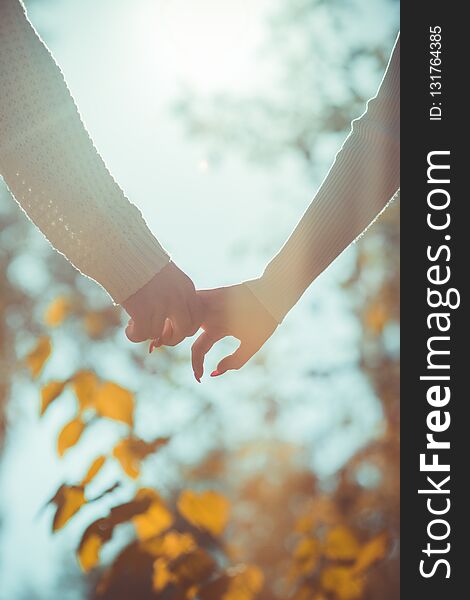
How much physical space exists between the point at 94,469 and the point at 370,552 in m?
0.62

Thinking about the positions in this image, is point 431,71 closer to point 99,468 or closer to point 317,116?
point 99,468

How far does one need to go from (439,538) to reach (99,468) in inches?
30.6

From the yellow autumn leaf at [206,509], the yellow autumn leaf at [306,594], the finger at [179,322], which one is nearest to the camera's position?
the yellow autumn leaf at [206,509]

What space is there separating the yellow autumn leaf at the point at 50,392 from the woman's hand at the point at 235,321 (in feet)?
1.18

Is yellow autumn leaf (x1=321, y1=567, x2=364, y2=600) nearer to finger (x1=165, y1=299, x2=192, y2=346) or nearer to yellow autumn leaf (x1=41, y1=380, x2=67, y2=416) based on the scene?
finger (x1=165, y1=299, x2=192, y2=346)

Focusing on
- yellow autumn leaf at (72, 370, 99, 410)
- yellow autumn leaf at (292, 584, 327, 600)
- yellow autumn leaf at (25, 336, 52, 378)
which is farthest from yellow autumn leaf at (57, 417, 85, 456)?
yellow autumn leaf at (292, 584, 327, 600)

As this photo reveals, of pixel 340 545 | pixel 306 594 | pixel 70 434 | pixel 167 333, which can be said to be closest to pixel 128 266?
pixel 167 333

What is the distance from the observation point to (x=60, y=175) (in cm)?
130

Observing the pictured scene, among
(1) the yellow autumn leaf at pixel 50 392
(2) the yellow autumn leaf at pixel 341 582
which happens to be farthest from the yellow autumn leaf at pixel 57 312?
(2) the yellow autumn leaf at pixel 341 582

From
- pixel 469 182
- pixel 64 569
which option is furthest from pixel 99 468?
pixel 64 569

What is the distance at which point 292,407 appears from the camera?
7.97 m

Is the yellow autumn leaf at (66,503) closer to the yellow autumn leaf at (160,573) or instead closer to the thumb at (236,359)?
the yellow autumn leaf at (160,573)

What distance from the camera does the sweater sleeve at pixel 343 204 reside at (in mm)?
1590

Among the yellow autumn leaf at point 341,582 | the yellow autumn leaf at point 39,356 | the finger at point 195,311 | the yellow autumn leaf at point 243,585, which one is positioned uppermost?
the finger at point 195,311
